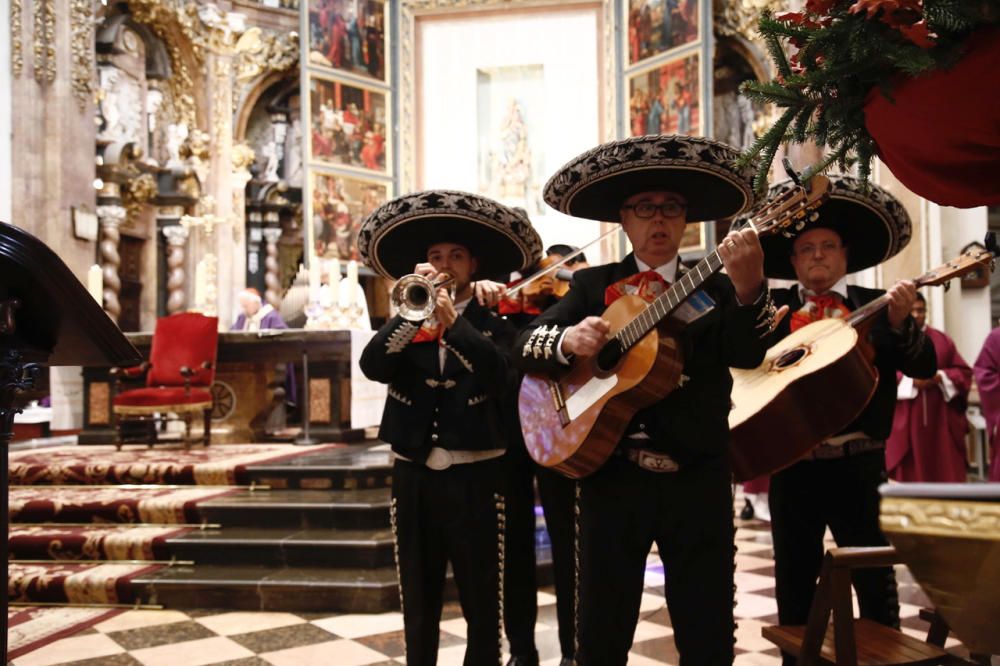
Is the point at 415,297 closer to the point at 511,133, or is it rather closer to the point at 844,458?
the point at 844,458

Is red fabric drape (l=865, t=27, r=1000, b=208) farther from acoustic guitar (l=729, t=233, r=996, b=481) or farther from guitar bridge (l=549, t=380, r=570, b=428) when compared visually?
acoustic guitar (l=729, t=233, r=996, b=481)

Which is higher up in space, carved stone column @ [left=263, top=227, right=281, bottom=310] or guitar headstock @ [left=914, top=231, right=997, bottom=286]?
carved stone column @ [left=263, top=227, right=281, bottom=310]

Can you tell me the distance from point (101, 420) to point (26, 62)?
5136 mm

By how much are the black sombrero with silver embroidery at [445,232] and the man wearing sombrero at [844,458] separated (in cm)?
83

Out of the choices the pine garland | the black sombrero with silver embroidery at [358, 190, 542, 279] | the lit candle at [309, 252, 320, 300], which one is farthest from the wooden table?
the pine garland

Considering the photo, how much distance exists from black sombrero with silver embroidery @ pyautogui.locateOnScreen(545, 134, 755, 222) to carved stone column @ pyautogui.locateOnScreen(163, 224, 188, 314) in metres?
12.3

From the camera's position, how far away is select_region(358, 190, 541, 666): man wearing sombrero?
8.68 ft

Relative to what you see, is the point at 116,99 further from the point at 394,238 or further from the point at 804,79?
the point at 804,79

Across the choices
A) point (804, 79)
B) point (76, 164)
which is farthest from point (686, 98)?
point (804, 79)

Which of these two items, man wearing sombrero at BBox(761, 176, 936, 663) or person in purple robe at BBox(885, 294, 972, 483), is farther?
person in purple robe at BBox(885, 294, 972, 483)

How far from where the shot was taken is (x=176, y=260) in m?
14.2

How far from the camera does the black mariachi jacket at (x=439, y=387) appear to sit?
8.69 ft

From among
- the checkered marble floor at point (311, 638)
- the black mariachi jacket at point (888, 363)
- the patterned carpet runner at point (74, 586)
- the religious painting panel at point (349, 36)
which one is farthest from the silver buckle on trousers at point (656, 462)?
the religious painting panel at point (349, 36)

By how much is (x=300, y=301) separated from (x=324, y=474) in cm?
709
